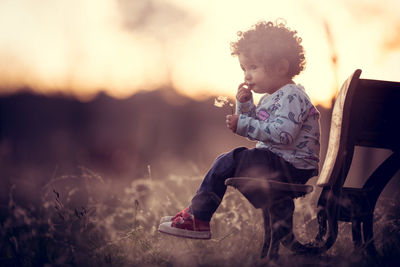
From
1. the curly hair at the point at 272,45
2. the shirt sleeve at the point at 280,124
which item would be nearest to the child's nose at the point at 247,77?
the curly hair at the point at 272,45

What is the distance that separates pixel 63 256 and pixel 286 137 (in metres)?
1.56

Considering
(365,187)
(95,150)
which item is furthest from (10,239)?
(95,150)

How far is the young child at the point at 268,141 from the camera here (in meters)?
2.97

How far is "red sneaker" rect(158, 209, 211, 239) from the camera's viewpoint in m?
3.00

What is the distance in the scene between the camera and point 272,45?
3297 millimetres

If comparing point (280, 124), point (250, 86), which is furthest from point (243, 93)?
point (280, 124)

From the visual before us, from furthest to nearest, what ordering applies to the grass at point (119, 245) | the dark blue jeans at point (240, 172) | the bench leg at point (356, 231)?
the bench leg at point (356, 231) → the dark blue jeans at point (240, 172) → the grass at point (119, 245)

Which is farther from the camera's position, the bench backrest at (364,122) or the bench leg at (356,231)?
the bench leg at (356,231)

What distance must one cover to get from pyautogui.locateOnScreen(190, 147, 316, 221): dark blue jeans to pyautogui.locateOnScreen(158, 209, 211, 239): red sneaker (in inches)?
1.6

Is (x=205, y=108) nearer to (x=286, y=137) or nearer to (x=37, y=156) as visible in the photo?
(x=37, y=156)

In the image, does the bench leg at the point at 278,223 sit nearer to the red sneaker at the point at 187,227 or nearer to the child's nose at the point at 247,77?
the red sneaker at the point at 187,227

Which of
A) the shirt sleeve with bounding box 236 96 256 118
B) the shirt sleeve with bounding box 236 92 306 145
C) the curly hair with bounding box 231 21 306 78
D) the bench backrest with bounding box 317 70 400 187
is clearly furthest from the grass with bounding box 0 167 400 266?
the curly hair with bounding box 231 21 306 78

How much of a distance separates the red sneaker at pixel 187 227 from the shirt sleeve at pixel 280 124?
0.65 metres

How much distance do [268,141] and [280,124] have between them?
0.13 metres
